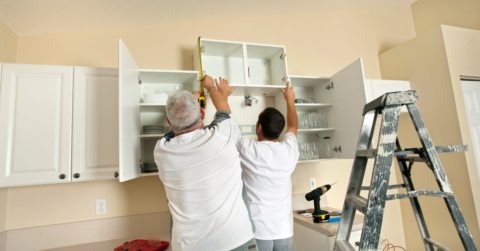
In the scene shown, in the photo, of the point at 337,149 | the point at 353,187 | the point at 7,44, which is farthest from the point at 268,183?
the point at 7,44

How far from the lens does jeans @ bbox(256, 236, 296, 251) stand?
1.64 metres

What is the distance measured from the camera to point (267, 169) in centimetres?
163

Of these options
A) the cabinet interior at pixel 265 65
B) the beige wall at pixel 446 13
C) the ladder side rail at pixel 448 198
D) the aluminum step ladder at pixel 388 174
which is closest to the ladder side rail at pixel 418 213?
the aluminum step ladder at pixel 388 174

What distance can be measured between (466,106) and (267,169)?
223 cm

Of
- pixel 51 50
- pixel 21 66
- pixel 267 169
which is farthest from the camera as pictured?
pixel 51 50

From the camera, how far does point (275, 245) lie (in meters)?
1.66

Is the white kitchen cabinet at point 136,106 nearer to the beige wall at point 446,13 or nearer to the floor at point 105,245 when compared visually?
the floor at point 105,245

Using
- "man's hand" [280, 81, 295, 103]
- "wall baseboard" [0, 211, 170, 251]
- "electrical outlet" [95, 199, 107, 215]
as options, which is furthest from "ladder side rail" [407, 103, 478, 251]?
"electrical outlet" [95, 199, 107, 215]

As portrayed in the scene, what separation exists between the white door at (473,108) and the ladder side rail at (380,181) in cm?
223

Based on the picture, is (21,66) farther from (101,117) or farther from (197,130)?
(197,130)

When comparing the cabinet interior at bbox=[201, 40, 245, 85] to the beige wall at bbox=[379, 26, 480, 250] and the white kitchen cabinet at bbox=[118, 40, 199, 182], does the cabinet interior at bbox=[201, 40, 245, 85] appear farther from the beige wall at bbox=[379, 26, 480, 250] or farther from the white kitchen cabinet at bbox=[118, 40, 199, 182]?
the beige wall at bbox=[379, 26, 480, 250]

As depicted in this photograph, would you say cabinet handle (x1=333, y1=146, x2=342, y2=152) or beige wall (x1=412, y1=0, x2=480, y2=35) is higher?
beige wall (x1=412, y1=0, x2=480, y2=35)

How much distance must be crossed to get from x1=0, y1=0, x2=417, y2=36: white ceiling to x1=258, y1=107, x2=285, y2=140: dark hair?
122cm

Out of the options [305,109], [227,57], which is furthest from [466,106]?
[227,57]
